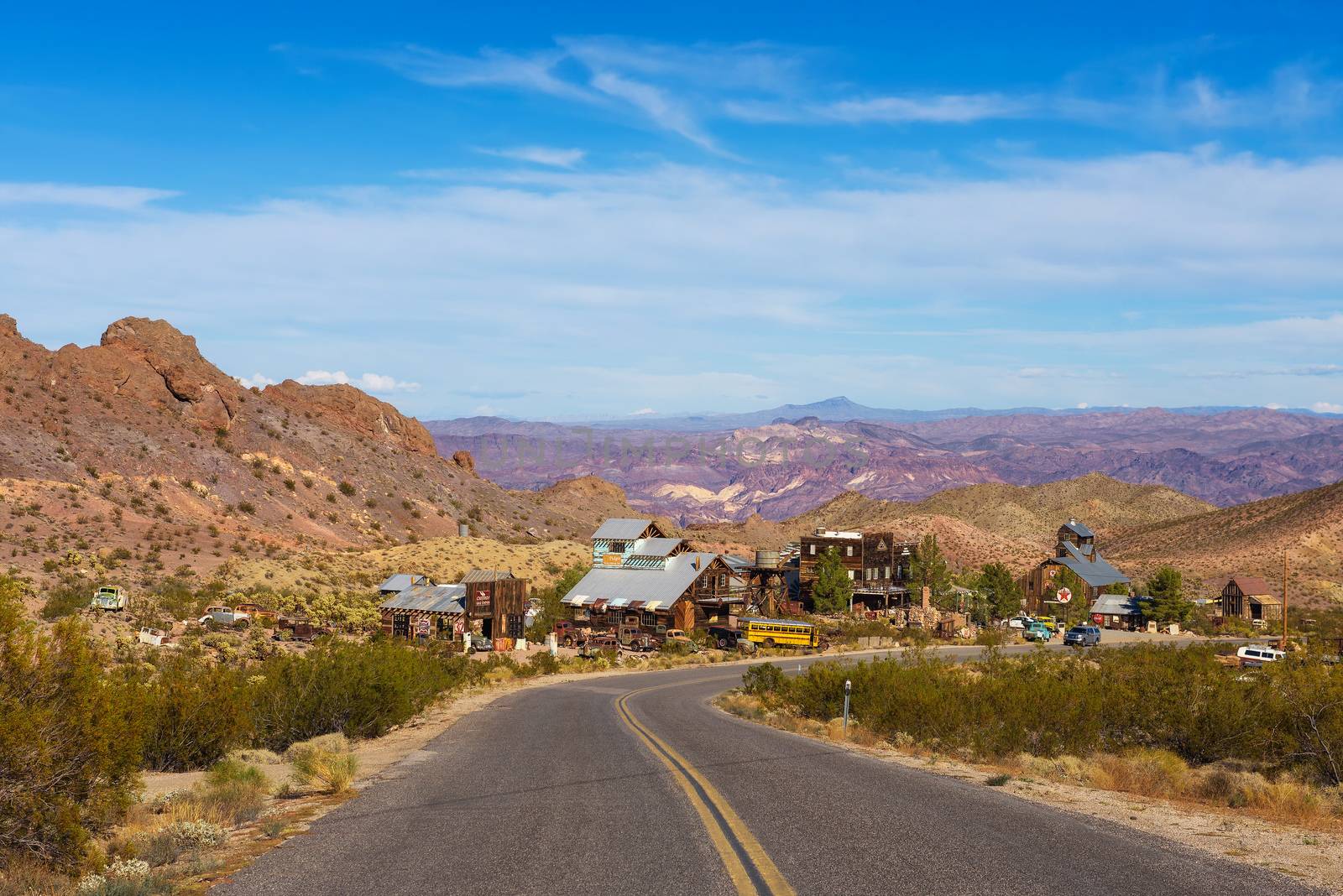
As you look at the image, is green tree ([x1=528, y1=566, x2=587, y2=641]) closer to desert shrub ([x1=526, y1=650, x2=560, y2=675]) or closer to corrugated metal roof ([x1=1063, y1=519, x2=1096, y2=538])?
desert shrub ([x1=526, y1=650, x2=560, y2=675])

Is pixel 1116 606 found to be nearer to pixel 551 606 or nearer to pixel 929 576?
pixel 929 576

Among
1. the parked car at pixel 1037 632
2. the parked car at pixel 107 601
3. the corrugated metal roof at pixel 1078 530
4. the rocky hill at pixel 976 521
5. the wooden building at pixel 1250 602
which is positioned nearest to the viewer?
the parked car at pixel 107 601

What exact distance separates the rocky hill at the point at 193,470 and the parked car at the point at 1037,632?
54.8 meters

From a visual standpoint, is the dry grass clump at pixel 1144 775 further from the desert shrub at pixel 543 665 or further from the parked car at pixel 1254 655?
the parked car at pixel 1254 655

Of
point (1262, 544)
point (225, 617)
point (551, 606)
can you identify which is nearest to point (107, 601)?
point (225, 617)

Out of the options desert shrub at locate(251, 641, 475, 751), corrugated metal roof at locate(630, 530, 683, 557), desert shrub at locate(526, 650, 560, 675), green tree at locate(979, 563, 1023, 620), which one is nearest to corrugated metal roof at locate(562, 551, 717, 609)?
corrugated metal roof at locate(630, 530, 683, 557)

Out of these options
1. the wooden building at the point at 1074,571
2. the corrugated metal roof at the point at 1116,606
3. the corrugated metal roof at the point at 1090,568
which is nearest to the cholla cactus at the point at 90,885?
the corrugated metal roof at the point at 1116,606

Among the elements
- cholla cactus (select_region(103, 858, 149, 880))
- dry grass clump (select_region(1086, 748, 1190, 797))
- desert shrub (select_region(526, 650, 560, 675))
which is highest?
cholla cactus (select_region(103, 858, 149, 880))

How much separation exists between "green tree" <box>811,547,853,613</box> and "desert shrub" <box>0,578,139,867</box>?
74.7 metres

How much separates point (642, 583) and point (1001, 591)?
3381 centimetres

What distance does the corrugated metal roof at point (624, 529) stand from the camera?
3123 inches

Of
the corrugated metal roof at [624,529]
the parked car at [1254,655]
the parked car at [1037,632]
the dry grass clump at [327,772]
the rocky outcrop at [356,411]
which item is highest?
the rocky outcrop at [356,411]

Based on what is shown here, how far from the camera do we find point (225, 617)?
5497 cm

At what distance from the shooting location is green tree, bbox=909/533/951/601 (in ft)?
297
